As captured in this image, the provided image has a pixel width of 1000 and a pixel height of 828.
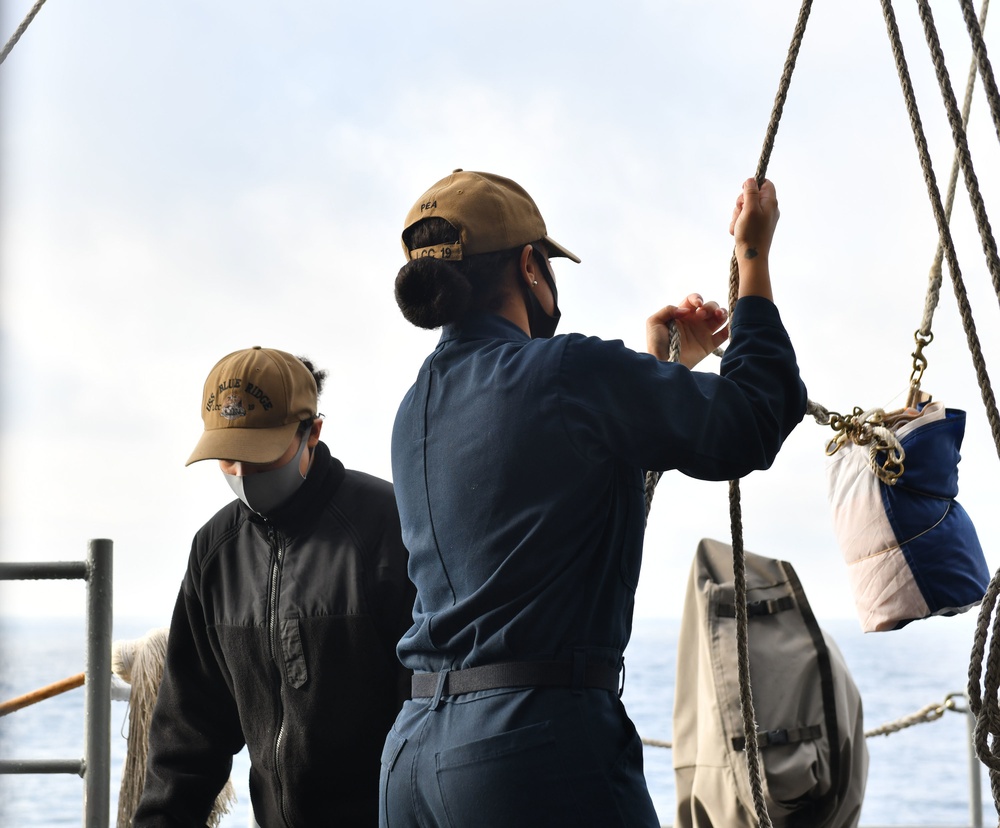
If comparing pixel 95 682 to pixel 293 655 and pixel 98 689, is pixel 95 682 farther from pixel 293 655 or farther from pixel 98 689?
pixel 293 655

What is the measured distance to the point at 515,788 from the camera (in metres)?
1.34

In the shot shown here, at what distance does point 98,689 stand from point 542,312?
1.40 meters

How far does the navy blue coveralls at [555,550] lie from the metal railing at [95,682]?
3.95 ft

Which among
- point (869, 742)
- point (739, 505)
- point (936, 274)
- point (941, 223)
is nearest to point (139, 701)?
point (739, 505)

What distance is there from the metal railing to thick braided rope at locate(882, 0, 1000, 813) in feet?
5.43

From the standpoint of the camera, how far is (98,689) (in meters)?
2.52

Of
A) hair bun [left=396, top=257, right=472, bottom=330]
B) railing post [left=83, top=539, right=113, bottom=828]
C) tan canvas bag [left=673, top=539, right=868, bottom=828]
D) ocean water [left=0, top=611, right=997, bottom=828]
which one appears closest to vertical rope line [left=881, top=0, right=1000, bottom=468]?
hair bun [left=396, top=257, right=472, bottom=330]

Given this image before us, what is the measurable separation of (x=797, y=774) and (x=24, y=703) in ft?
5.25

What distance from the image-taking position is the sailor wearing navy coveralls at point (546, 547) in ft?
4.47

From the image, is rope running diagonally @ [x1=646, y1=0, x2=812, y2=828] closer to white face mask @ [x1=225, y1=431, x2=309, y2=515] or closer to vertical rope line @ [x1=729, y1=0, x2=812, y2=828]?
vertical rope line @ [x1=729, y1=0, x2=812, y2=828]

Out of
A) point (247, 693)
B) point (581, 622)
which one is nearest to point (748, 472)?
Answer: point (581, 622)

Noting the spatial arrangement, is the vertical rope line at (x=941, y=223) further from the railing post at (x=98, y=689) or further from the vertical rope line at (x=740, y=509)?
the railing post at (x=98, y=689)

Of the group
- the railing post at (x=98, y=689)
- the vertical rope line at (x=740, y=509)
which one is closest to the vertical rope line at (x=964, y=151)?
the vertical rope line at (x=740, y=509)

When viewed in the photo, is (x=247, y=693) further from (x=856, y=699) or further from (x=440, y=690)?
(x=856, y=699)
